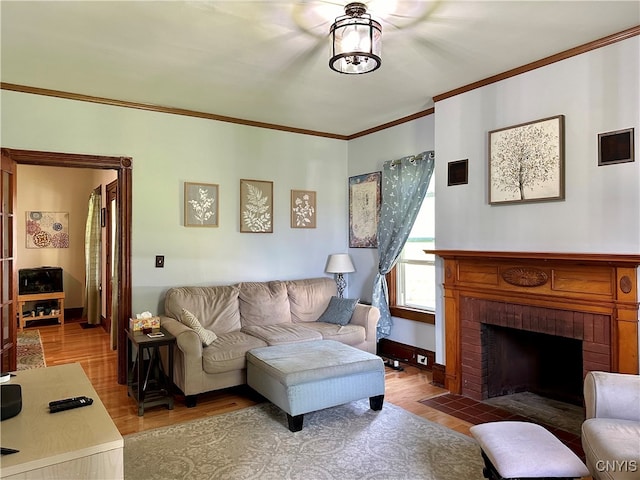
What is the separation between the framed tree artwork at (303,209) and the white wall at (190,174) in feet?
0.23

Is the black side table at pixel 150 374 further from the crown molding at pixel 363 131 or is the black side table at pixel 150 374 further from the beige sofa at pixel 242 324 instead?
the crown molding at pixel 363 131

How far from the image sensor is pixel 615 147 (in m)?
2.82

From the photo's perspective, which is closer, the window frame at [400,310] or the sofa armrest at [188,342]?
the sofa armrest at [188,342]

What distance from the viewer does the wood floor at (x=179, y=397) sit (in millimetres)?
3309

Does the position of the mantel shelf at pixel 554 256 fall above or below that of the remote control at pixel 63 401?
above

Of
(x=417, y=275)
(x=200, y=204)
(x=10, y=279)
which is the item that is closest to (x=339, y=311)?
(x=417, y=275)

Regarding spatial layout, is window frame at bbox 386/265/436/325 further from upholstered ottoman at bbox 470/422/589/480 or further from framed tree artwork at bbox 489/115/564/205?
upholstered ottoman at bbox 470/422/589/480

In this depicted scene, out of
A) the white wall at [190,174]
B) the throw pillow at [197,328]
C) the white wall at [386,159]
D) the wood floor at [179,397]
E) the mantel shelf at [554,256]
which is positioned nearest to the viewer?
the mantel shelf at [554,256]

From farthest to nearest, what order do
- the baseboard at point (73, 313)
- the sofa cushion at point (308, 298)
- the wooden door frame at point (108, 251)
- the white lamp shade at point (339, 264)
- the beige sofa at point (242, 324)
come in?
the baseboard at point (73, 313), the wooden door frame at point (108, 251), the white lamp shade at point (339, 264), the sofa cushion at point (308, 298), the beige sofa at point (242, 324)

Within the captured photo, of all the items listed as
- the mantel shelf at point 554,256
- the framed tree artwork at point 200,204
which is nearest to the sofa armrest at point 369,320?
the mantel shelf at point 554,256

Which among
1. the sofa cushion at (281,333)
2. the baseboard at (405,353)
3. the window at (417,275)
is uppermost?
the window at (417,275)

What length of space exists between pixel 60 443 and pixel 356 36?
229cm

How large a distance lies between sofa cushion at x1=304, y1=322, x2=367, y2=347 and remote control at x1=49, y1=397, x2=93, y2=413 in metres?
2.48

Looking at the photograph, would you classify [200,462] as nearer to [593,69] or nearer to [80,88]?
[80,88]
